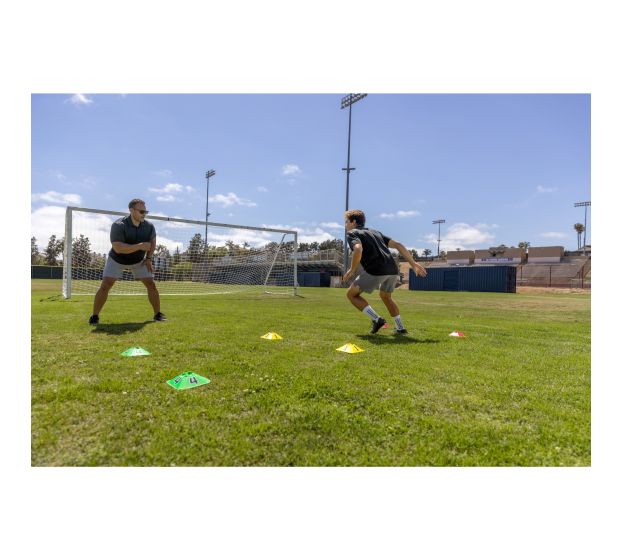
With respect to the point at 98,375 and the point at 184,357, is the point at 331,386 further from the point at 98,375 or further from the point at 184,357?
the point at 98,375

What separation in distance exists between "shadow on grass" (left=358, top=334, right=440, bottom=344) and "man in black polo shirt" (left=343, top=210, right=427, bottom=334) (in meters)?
0.27

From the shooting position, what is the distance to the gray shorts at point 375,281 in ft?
18.5

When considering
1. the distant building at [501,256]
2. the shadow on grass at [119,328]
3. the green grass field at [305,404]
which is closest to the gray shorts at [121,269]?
the shadow on grass at [119,328]

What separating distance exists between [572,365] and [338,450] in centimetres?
329

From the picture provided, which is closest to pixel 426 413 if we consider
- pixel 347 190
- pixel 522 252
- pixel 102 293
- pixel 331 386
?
pixel 331 386

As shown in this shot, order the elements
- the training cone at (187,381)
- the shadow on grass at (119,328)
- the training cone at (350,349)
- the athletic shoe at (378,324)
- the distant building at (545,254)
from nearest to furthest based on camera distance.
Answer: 1. the training cone at (187,381)
2. the training cone at (350,349)
3. the shadow on grass at (119,328)
4. the athletic shoe at (378,324)
5. the distant building at (545,254)

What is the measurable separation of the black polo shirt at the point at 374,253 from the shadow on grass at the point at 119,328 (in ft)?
11.8

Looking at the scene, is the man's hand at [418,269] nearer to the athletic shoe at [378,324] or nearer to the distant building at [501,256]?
the athletic shoe at [378,324]

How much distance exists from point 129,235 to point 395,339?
4.56m

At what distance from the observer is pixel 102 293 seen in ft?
18.5

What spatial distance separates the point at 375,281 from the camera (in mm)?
5672

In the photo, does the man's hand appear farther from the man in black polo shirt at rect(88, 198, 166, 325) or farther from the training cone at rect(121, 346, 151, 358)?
the man in black polo shirt at rect(88, 198, 166, 325)

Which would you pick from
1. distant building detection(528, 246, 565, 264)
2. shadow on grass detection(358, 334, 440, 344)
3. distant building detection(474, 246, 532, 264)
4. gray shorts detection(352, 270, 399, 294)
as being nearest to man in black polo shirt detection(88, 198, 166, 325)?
gray shorts detection(352, 270, 399, 294)

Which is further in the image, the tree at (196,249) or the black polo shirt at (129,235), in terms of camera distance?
the tree at (196,249)
